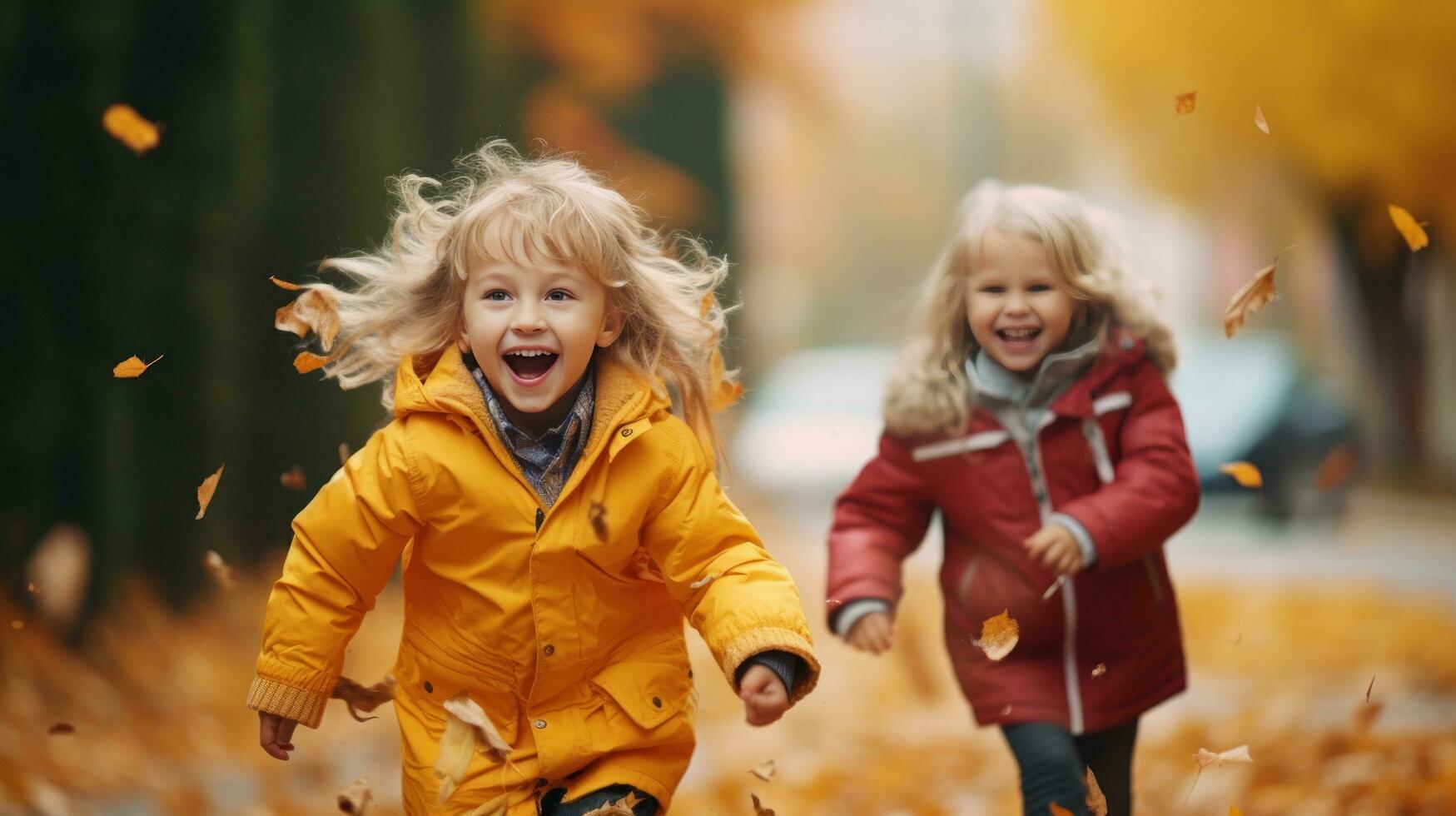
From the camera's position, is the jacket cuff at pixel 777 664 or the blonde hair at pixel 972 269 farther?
the blonde hair at pixel 972 269

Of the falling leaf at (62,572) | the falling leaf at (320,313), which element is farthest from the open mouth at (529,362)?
the falling leaf at (62,572)

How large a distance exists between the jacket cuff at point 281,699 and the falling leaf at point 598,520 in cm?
61

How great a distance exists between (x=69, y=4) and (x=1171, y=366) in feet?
16.4

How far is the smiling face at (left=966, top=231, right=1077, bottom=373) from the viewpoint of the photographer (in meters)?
3.42

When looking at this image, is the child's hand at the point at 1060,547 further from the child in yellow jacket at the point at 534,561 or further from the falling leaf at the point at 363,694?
the falling leaf at the point at 363,694

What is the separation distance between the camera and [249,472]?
7.74m

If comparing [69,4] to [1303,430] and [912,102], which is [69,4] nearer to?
[1303,430]

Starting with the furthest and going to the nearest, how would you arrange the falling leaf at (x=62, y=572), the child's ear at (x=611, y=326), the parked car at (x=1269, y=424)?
1. the parked car at (x=1269, y=424)
2. the falling leaf at (x=62, y=572)
3. the child's ear at (x=611, y=326)

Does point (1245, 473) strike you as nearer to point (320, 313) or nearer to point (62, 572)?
point (320, 313)

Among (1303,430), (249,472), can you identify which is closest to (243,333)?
(249,472)

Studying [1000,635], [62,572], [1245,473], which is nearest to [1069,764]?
[1000,635]

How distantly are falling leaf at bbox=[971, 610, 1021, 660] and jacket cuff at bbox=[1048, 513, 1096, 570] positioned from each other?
262 mm

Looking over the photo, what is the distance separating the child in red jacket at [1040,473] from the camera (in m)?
3.42

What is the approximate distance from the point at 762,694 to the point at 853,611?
713 millimetres
